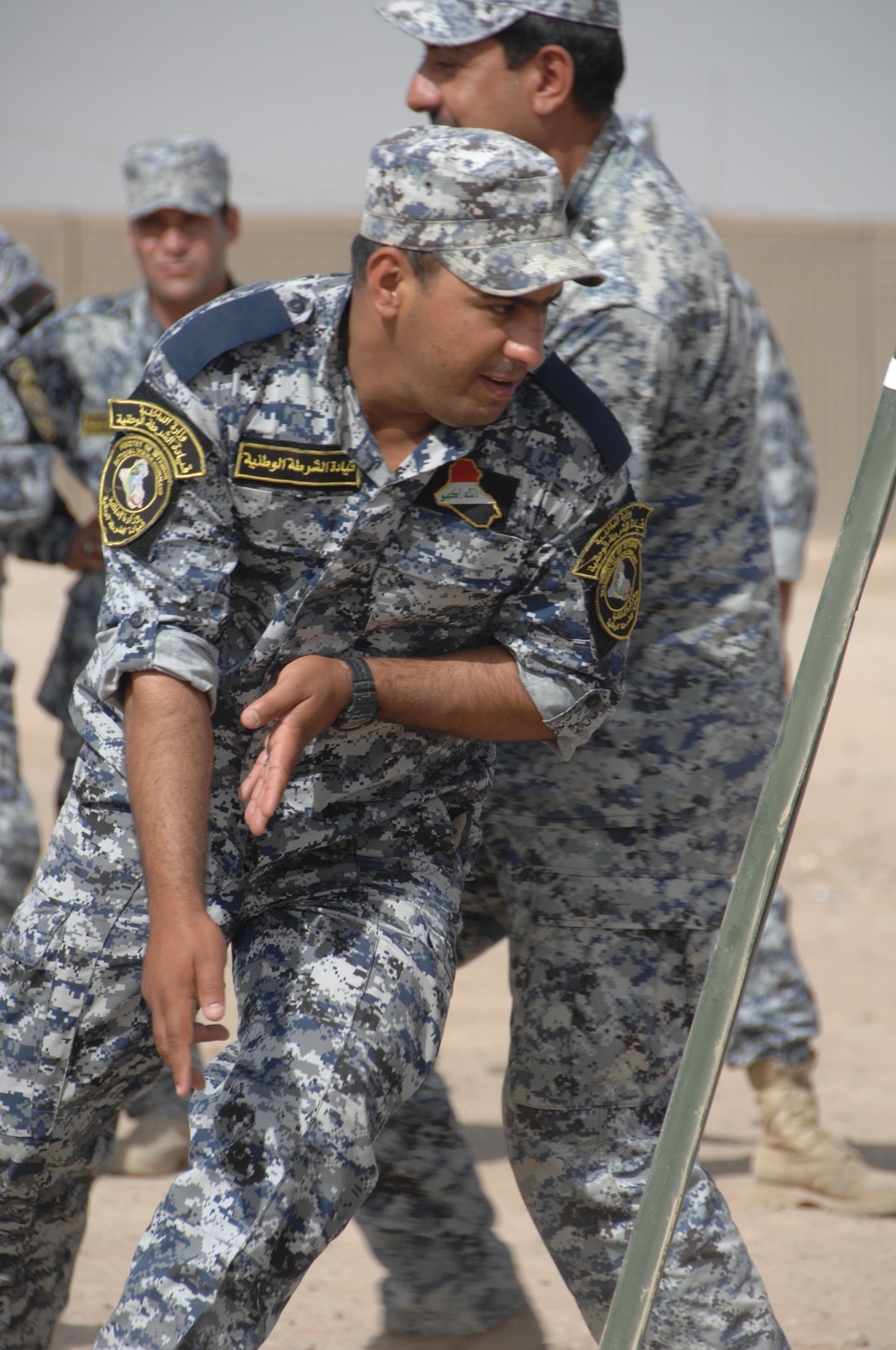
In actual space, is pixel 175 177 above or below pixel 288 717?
→ above

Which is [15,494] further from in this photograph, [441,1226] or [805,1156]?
[805,1156]

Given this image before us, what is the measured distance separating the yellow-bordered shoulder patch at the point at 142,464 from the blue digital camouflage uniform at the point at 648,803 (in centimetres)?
68

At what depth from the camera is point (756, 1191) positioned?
409cm

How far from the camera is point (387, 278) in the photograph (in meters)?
2.30

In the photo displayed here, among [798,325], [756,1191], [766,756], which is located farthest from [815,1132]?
[798,325]

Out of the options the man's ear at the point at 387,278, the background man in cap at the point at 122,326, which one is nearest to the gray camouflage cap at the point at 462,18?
the man's ear at the point at 387,278

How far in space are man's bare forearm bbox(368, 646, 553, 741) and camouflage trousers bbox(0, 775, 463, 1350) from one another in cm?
19

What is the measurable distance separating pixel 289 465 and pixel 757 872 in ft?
2.85

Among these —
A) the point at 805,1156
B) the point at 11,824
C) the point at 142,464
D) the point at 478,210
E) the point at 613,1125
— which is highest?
the point at 478,210

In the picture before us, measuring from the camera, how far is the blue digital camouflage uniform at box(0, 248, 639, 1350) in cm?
218

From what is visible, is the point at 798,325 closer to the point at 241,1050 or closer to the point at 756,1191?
the point at 756,1191

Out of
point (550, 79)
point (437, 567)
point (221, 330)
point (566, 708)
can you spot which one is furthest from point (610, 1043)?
point (550, 79)

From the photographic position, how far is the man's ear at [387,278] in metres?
2.28

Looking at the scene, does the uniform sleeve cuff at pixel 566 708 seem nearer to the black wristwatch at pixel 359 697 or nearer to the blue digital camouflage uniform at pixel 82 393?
the black wristwatch at pixel 359 697
